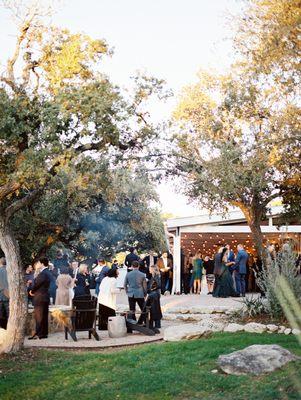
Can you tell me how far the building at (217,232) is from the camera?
93.9 ft

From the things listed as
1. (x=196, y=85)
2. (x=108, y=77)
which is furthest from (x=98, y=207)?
(x=108, y=77)

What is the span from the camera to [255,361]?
9.73m

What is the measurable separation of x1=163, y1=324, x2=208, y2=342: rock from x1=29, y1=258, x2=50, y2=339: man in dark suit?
3.04m

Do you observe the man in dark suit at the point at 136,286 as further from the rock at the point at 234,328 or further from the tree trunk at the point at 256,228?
the tree trunk at the point at 256,228

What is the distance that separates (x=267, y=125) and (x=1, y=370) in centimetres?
1299

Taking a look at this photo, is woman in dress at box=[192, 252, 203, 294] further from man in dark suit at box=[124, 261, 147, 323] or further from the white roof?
man in dark suit at box=[124, 261, 147, 323]

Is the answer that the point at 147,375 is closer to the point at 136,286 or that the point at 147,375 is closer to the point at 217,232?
the point at 136,286

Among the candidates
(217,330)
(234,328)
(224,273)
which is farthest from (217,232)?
(234,328)

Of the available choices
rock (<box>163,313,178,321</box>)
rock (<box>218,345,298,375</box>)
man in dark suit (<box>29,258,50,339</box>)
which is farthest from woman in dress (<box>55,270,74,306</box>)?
rock (<box>218,345,298,375</box>)

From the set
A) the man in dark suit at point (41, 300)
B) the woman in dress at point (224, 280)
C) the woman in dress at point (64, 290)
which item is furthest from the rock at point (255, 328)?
the woman in dress at point (224, 280)

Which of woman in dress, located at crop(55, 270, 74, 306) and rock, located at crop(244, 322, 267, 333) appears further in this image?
woman in dress, located at crop(55, 270, 74, 306)

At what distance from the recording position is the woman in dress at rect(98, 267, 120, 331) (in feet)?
53.7

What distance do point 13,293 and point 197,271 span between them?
47.8 ft

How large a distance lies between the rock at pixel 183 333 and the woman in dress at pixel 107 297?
2521mm
